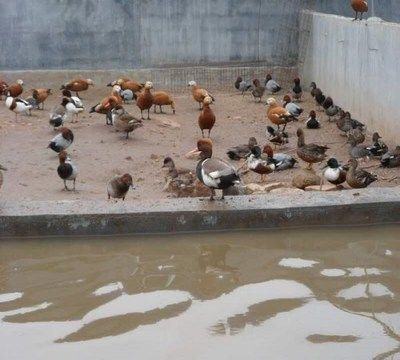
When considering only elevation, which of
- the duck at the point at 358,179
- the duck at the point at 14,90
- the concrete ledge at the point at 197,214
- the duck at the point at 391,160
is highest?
the concrete ledge at the point at 197,214

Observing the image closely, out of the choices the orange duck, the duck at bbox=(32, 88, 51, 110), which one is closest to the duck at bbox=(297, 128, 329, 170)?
the orange duck

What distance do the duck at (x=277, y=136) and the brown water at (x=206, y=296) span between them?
25.0 feet

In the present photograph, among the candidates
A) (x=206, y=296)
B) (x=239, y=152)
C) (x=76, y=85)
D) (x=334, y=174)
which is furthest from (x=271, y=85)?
(x=206, y=296)

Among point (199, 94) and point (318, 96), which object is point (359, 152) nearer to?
point (318, 96)

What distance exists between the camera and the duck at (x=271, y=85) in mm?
20483

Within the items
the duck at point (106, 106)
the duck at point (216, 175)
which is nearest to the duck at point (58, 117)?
the duck at point (106, 106)

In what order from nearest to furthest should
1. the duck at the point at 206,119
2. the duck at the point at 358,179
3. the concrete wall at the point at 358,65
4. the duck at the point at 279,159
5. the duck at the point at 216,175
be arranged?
the duck at the point at 216,175 < the duck at the point at 358,179 < the duck at the point at 279,159 < the concrete wall at the point at 358,65 < the duck at the point at 206,119

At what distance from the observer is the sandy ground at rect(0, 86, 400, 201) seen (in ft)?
40.4

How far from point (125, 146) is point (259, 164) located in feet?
10.7

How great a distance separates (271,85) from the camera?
20.5 m

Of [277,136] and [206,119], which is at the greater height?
[206,119]

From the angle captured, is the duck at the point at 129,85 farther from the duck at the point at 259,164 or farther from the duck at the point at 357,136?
the duck at the point at 259,164

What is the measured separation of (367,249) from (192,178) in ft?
15.5

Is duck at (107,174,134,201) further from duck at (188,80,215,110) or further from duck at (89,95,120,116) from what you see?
duck at (188,80,215,110)
